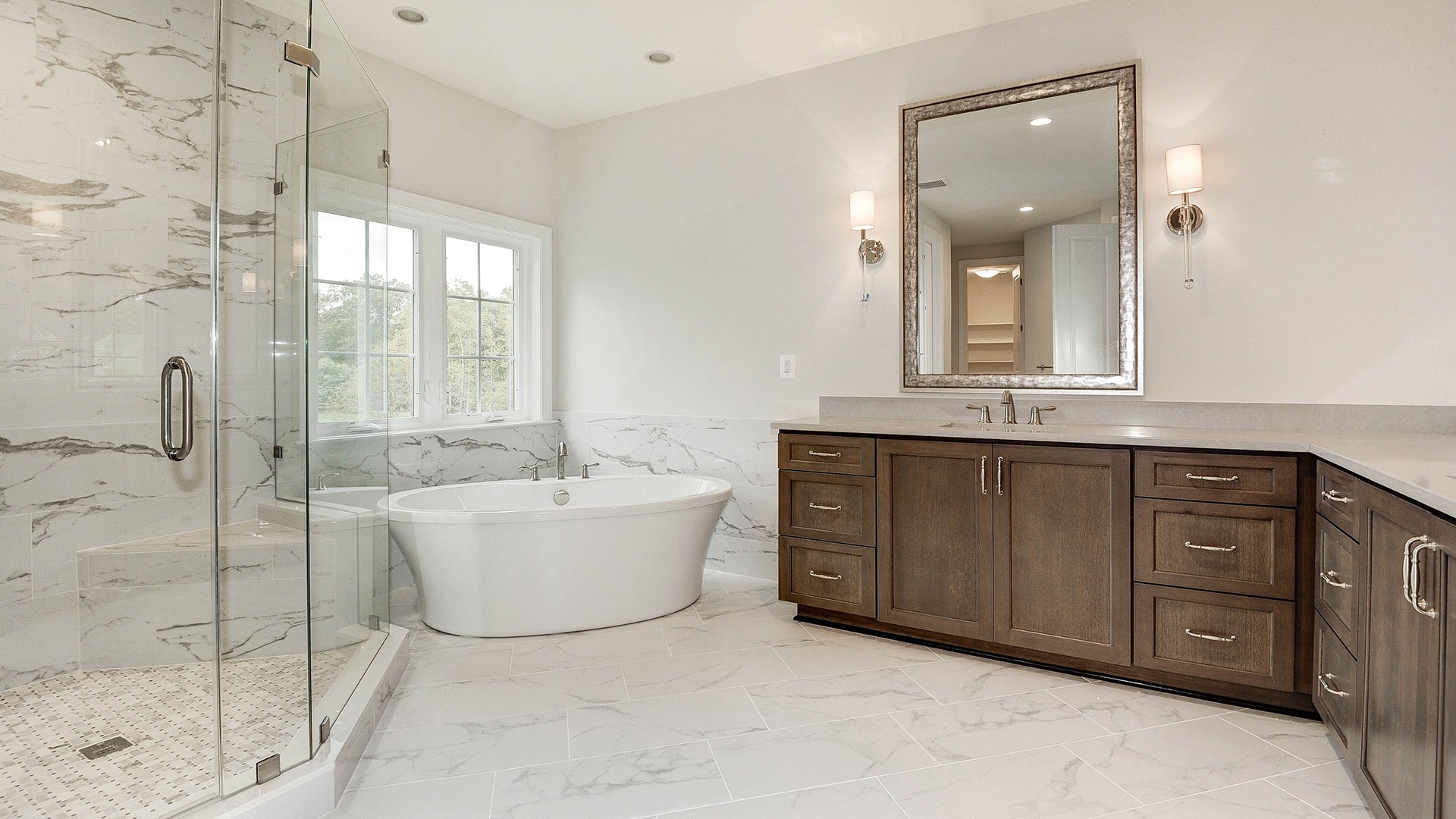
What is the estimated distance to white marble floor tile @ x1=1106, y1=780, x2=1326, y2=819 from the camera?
1.69 metres

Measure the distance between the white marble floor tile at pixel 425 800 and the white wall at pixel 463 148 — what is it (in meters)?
2.66

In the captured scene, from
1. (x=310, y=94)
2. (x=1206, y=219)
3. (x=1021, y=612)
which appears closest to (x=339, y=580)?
(x=310, y=94)

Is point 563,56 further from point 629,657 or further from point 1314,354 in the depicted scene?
point 1314,354

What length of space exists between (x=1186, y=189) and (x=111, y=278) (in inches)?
142

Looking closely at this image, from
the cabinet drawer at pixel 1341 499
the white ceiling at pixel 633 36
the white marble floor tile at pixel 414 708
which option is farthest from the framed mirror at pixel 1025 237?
the white marble floor tile at pixel 414 708

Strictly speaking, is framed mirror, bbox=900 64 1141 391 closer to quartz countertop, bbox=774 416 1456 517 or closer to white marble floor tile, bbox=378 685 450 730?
quartz countertop, bbox=774 416 1456 517

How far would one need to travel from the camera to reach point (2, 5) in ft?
7.07

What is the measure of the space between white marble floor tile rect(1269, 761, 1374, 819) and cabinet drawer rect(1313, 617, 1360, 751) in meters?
0.10

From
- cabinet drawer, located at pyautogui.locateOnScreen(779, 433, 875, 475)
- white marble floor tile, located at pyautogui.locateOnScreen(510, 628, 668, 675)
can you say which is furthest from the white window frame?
cabinet drawer, located at pyautogui.locateOnScreen(779, 433, 875, 475)

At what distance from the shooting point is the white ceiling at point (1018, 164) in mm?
2855

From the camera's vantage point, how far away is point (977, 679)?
97.6 inches

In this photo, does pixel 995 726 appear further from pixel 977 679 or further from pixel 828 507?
pixel 828 507

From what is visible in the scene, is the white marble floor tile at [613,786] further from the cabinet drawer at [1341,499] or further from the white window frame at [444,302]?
the white window frame at [444,302]

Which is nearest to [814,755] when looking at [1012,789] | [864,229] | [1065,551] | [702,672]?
[1012,789]
